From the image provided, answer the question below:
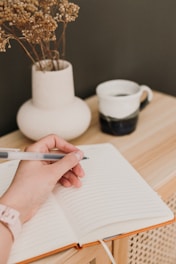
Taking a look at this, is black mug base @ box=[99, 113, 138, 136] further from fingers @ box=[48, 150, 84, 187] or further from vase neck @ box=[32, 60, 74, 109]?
fingers @ box=[48, 150, 84, 187]

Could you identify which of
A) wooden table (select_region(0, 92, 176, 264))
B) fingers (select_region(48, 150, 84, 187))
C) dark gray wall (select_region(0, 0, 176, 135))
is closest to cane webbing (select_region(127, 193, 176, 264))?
wooden table (select_region(0, 92, 176, 264))

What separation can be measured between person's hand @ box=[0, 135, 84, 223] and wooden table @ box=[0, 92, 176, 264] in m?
0.10

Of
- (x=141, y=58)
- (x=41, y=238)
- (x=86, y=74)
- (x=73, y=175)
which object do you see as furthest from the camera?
(x=141, y=58)

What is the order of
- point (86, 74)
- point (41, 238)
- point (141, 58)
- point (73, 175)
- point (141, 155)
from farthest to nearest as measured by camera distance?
point (141, 58)
point (86, 74)
point (141, 155)
point (73, 175)
point (41, 238)

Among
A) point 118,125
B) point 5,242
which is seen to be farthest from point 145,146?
point 5,242

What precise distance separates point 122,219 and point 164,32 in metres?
0.91

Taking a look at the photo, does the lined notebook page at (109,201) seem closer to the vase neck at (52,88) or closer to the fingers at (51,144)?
the fingers at (51,144)

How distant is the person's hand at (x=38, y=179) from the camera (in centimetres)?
65

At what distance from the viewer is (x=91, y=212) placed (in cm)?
68

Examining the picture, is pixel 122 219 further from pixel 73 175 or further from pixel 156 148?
pixel 156 148

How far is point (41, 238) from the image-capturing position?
636 mm

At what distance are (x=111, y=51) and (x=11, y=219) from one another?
0.75 metres

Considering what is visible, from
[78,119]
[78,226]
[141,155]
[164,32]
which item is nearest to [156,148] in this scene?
[141,155]

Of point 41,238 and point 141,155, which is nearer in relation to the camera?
point 41,238
